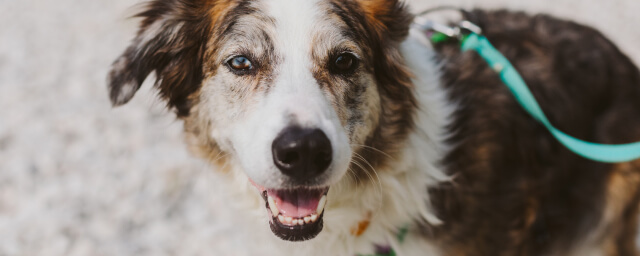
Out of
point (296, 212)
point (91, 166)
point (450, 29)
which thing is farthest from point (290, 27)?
point (91, 166)

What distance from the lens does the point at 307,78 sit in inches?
92.3

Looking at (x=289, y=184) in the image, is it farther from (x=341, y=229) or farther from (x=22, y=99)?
(x=22, y=99)

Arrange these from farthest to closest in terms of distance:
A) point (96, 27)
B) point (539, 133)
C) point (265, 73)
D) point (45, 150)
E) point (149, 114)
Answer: point (96, 27) < point (149, 114) < point (45, 150) < point (539, 133) < point (265, 73)

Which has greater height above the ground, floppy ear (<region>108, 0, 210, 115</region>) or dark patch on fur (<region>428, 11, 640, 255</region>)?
floppy ear (<region>108, 0, 210, 115</region>)

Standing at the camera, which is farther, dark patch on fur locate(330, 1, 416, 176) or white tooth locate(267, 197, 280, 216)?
dark patch on fur locate(330, 1, 416, 176)

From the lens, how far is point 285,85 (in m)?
2.31

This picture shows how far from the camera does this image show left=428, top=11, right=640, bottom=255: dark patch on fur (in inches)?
112

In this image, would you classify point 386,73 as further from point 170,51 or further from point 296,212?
point 170,51

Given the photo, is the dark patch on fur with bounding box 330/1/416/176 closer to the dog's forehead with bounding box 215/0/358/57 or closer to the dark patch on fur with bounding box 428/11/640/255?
the dog's forehead with bounding box 215/0/358/57

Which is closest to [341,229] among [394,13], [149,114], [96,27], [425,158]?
[425,158]

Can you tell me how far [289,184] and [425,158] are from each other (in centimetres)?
85

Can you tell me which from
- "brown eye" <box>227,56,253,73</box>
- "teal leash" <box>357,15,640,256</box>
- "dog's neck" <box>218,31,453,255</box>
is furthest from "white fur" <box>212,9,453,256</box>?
"brown eye" <box>227,56,253,73</box>

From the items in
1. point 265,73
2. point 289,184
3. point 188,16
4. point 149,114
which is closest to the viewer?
point 289,184

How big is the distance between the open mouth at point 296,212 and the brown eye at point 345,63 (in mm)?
554
